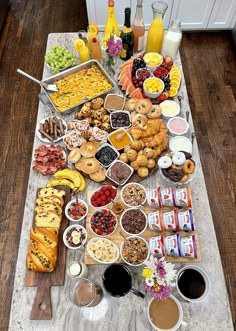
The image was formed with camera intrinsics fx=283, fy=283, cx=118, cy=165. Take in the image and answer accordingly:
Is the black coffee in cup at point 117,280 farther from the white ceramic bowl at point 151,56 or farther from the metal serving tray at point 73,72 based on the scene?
the white ceramic bowl at point 151,56

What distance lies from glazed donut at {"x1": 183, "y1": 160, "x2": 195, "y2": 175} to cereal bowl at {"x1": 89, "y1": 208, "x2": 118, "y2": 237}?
0.44 meters

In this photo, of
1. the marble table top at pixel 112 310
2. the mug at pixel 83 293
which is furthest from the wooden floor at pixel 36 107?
the mug at pixel 83 293

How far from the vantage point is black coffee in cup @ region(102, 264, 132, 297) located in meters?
1.24

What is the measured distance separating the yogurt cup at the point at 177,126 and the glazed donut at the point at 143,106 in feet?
0.50

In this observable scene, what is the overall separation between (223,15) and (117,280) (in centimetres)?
301

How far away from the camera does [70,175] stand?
1543mm

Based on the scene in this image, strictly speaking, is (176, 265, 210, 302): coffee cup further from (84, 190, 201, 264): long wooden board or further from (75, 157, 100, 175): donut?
(75, 157, 100, 175): donut

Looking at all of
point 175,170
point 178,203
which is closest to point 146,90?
point 175,170

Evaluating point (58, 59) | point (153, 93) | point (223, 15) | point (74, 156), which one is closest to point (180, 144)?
point (153, 93)

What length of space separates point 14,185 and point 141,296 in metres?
1.60

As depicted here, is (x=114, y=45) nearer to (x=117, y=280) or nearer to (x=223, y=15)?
(x=117, y=280)

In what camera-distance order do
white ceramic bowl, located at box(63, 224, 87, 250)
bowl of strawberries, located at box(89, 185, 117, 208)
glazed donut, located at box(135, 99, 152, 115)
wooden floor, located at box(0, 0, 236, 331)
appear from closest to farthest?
white ceramic bowl, located at box(63, 224, 87, 250)
bowl of strawberries, located at box(89, 185, 117, 208)
glazed donut, located at box(135, 99, 152, 115)
wooden floor, located at box(0, 0, 236, 331)

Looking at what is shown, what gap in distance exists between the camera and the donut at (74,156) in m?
1.58

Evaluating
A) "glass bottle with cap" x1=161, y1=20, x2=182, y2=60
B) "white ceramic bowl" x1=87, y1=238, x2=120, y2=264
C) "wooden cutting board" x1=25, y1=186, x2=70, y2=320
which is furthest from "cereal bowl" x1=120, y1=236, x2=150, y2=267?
"glass bottle with cap" x1=161, y1=20, x2=182, y2=60
